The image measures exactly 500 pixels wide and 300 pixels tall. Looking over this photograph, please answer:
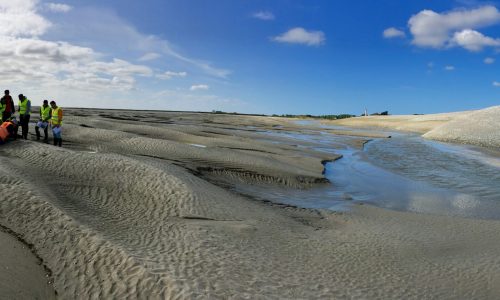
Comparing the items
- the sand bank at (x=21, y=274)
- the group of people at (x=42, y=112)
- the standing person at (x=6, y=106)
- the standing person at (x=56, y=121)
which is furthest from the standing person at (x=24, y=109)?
the sand bank at (x=21, y=274)

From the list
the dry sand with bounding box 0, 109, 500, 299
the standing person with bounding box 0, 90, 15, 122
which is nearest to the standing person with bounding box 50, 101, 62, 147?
the standing person with bounding box 0, 90, 15, 122

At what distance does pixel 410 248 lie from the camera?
20.9 ft

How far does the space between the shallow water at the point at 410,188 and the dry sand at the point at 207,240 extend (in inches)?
46.9

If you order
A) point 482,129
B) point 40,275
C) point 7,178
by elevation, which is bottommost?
point 40,275

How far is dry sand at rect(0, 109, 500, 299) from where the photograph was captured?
14.6 ft

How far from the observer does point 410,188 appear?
12328 mm

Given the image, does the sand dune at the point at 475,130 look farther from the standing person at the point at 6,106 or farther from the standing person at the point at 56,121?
the standing person at the point at 6,106

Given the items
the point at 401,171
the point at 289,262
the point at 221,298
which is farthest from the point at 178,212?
the point at 401,171

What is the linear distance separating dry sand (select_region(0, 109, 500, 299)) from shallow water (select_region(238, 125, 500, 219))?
1192 mm

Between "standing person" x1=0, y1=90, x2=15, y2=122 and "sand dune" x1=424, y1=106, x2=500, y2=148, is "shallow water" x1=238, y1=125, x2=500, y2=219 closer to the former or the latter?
"sand dune" x1=424, y1=106, x2=500, y2=148

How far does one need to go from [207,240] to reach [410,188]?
9053 mm

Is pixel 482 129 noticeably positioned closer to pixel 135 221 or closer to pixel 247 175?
pixel 247 175

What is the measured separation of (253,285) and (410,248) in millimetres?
3416

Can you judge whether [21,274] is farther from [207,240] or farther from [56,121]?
[56,121]
